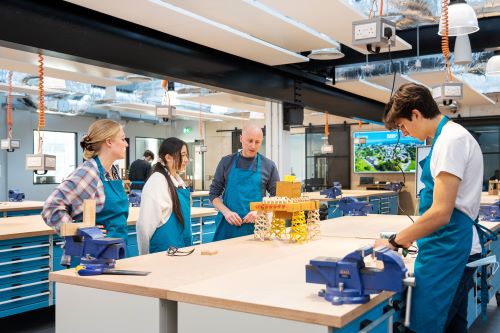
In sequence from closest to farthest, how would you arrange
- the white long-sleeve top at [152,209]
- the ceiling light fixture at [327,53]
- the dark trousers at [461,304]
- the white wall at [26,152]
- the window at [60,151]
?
the dark trousers at [461,304] < the white long-sleeve top at [152,209] < the ceiling light fixture at [327,53] < the white wall at [26,152] < the window at [60,151]

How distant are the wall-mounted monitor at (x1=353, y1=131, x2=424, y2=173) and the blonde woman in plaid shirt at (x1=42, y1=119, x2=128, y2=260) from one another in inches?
407

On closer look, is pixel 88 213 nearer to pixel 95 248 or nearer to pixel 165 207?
pixel 95 248

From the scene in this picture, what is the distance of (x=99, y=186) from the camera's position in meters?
2.66

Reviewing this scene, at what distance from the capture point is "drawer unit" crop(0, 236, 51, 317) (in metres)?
3.98

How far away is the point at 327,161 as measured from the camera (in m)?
13.9

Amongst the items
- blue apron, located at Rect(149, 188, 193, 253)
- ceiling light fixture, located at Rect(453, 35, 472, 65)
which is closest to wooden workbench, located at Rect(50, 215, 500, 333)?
blue apron, located at Rect(149, 188, 193, 253)

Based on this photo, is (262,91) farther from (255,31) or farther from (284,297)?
(284,297)

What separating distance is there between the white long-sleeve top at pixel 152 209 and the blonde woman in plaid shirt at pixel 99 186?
3.9 inches

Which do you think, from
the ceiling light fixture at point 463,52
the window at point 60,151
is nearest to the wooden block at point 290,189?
the ceiling light fixture at point 463,52

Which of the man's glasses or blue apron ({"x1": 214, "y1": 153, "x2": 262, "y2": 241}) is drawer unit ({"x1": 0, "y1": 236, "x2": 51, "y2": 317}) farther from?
the man's glasses

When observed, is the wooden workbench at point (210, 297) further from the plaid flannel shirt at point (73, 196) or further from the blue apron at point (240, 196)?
the blue apron at point (240, 196)

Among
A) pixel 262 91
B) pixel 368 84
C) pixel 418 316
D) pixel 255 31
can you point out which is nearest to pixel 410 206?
pixel 368 84

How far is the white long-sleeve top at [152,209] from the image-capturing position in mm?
2852

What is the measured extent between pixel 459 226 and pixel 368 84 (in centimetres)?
560
